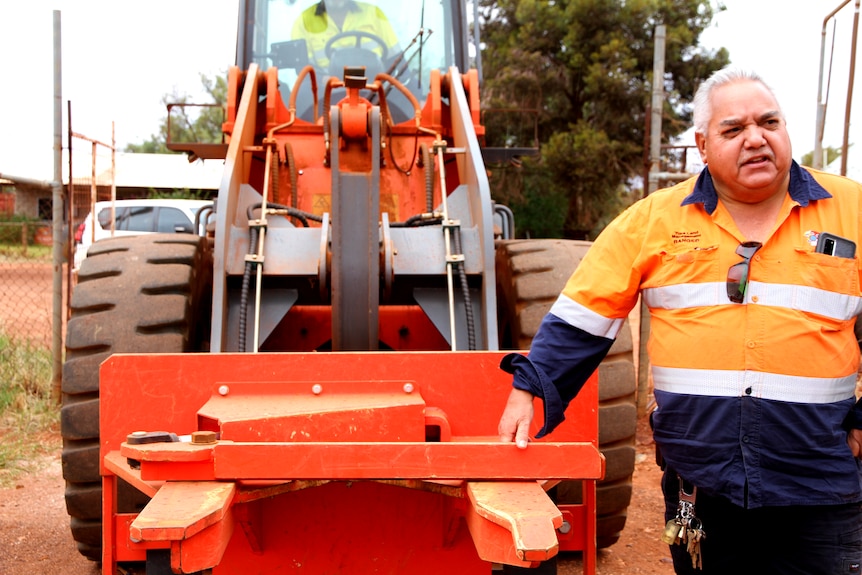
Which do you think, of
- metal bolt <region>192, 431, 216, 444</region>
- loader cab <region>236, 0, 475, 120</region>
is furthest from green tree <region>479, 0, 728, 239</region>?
metal bolt <region>192, 431, 216, 444</region>

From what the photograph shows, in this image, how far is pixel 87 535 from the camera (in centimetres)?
367

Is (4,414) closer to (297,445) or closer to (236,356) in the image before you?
(236,356)

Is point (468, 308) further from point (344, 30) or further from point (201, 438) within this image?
point (344, 30)

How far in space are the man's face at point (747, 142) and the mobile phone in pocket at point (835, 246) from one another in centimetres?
19

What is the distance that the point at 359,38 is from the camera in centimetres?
529

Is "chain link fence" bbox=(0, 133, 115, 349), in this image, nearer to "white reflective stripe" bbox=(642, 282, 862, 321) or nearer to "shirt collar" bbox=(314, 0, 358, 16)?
"shirt collar" bbox=(314, 0, 358, 16)

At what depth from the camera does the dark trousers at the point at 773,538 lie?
7.67 ft

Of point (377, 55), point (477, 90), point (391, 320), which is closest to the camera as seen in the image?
point (391, 320)

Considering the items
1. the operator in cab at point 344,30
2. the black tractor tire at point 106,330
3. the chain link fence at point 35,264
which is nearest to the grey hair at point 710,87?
the black tractor tire at point 106,330

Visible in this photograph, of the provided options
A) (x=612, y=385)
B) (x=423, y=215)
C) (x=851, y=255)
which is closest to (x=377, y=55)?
(x=423, y=215)

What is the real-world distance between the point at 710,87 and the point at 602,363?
4.61 ft

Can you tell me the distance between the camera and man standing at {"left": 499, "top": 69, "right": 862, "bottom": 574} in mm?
2338

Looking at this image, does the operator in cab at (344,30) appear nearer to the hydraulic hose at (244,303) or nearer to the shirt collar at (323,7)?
the shirt collar at (323,7)

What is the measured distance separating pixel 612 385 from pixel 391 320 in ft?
4.05
